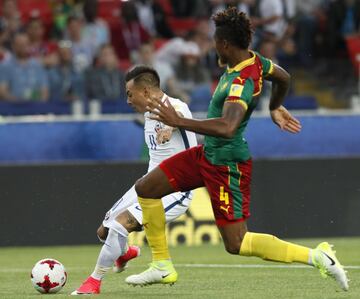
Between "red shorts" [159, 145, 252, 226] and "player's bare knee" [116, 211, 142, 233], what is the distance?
2.83ft

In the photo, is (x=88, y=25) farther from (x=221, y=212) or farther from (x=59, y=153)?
(x=221, y=212)

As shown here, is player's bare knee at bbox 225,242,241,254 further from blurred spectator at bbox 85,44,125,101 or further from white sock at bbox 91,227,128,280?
blurred spectator at bbox 85,44,125,101

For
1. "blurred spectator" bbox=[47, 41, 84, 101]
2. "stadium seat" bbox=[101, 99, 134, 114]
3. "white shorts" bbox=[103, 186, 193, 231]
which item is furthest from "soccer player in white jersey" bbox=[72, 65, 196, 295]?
"blurred spectator" bbox=[47, 41, 84, 101]

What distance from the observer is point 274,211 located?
15000 mm

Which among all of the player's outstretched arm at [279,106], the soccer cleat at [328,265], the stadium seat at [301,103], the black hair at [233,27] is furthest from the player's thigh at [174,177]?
the stadium seat at [301,103]

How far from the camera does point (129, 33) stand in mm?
18828

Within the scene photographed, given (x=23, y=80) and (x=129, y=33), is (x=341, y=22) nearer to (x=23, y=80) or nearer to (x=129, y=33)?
(x=129, y=33)

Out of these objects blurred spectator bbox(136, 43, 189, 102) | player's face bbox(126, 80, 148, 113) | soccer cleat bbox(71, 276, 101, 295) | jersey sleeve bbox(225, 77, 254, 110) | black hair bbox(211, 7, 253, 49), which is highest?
black hair bbox(211, 7, 253, 49)

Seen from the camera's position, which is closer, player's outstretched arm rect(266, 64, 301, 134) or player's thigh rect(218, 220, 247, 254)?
player's thigh rect(218, 220, 247, 254)

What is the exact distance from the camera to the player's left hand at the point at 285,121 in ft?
30.7

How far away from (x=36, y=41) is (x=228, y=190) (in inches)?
383

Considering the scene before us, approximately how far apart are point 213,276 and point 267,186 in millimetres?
4537

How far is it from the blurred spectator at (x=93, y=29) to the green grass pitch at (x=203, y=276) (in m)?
4.92

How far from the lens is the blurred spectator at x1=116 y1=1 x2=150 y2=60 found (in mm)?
18734
